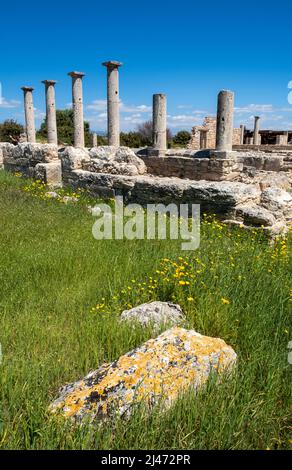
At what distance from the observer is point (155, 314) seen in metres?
3.57

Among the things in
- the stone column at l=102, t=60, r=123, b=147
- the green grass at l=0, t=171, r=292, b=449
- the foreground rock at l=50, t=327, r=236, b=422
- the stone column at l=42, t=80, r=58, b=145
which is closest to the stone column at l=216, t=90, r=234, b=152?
the stone column at l=102, t=60, r=123, b=147

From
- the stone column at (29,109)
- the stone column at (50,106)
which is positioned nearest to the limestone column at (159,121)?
the stone column at (50,106)

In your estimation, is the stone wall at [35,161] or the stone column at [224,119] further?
the stone column at [224,119]

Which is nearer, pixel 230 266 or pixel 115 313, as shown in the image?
pixel 115 313

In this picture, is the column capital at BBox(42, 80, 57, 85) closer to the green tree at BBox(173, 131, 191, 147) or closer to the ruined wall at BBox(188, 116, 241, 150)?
the ruined wall at BBox(188, 116, 241, 150)

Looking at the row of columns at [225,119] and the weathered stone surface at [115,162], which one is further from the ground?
the row of columns at [225,119]

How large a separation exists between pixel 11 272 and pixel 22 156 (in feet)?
30.0

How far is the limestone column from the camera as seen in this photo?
16.8m

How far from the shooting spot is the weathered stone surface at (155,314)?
3.41 m

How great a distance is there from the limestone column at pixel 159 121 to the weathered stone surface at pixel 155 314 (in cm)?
1361

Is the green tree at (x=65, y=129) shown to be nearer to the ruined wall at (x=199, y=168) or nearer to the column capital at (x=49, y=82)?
the column capital at (x=49, y=82)

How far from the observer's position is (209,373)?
2.56 m
